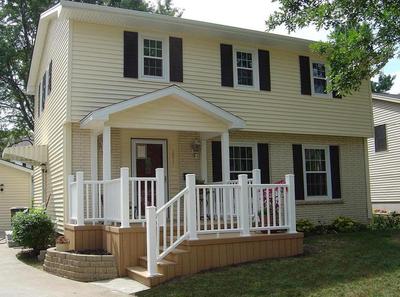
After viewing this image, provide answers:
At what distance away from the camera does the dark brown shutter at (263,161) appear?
15.3m

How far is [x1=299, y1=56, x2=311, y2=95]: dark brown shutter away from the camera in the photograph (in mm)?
16103

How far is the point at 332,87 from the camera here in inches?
374

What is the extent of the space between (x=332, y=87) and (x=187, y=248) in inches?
164

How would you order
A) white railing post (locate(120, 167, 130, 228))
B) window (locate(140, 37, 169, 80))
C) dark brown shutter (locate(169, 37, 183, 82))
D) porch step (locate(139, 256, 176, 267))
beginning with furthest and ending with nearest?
1. dark brown shutter (locate(169, 37, 183, 82))
2. window (locate(140, 37, 169, 80))
3. white railing post (locate(120, 167, 130, 228))
4. porch step (locate(139, 256, 176, 267))

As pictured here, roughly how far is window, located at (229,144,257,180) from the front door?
90.1 inches

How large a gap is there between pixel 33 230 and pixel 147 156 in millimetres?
3533

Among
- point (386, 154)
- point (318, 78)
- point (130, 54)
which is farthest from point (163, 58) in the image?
point (386, 154)

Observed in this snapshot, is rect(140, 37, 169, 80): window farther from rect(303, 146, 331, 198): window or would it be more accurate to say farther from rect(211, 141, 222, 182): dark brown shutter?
rect(303, 146, 331, 198): window

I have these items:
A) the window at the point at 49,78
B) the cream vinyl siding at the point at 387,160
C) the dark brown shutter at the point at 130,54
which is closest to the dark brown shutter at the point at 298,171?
the dark brown shutter at the point at 130,54

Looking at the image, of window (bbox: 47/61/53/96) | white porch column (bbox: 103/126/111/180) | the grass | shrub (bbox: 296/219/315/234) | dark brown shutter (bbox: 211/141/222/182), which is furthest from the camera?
window (bbox: 47/61/53/96)

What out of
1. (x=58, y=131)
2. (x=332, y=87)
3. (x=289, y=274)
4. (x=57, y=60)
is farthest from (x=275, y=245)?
(x=57, y=60)

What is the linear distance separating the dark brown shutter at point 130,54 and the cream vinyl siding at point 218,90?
0.14 m

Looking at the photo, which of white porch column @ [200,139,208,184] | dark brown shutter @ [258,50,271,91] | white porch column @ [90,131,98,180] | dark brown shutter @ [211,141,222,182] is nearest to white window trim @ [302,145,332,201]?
dark brown shutter @ [258,50,271,91]

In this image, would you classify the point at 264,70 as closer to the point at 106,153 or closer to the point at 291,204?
the point at 291,204
